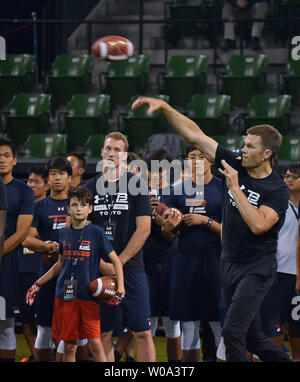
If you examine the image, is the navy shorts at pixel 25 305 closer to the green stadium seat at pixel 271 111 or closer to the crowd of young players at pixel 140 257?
the crowd of young players at pixel 140 257

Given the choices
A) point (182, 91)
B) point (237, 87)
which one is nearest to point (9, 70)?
point (182, 91)

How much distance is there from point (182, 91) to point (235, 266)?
7.11m

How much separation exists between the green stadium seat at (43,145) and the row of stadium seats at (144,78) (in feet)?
5.79

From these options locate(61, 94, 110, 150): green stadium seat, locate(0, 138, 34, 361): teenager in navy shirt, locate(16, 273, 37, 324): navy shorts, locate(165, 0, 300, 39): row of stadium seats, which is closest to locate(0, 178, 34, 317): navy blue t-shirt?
locate(0, 138, 34, 361): teenager in navy shirt

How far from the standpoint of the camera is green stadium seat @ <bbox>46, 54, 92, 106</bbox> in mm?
12227

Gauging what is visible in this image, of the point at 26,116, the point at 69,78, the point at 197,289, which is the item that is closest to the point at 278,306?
the point at 197,289

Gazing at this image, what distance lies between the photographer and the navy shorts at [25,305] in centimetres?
671

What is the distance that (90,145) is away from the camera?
10492 mm

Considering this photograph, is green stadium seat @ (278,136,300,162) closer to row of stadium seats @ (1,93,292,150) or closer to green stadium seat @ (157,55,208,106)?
row of stadium seats @ (1,93,292,150)

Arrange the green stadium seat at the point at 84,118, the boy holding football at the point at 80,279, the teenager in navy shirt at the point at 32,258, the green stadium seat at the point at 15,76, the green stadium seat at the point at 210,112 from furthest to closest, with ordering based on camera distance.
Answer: the green stadium seat at the point at 15,76, the green stadium seat at the point at 84,118, the green stadium seat at the point at 210,112, the teenager in navy shirt at the point at 32,258, the boy holding football at the point at 80,279

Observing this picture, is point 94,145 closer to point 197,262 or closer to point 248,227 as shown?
point 197,262

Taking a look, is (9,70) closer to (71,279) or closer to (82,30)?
(82,30)

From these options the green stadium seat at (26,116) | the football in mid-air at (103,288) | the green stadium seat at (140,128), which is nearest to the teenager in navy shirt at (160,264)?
the football in mid-air at (103,288)

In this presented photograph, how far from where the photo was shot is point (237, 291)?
4.91 metres
